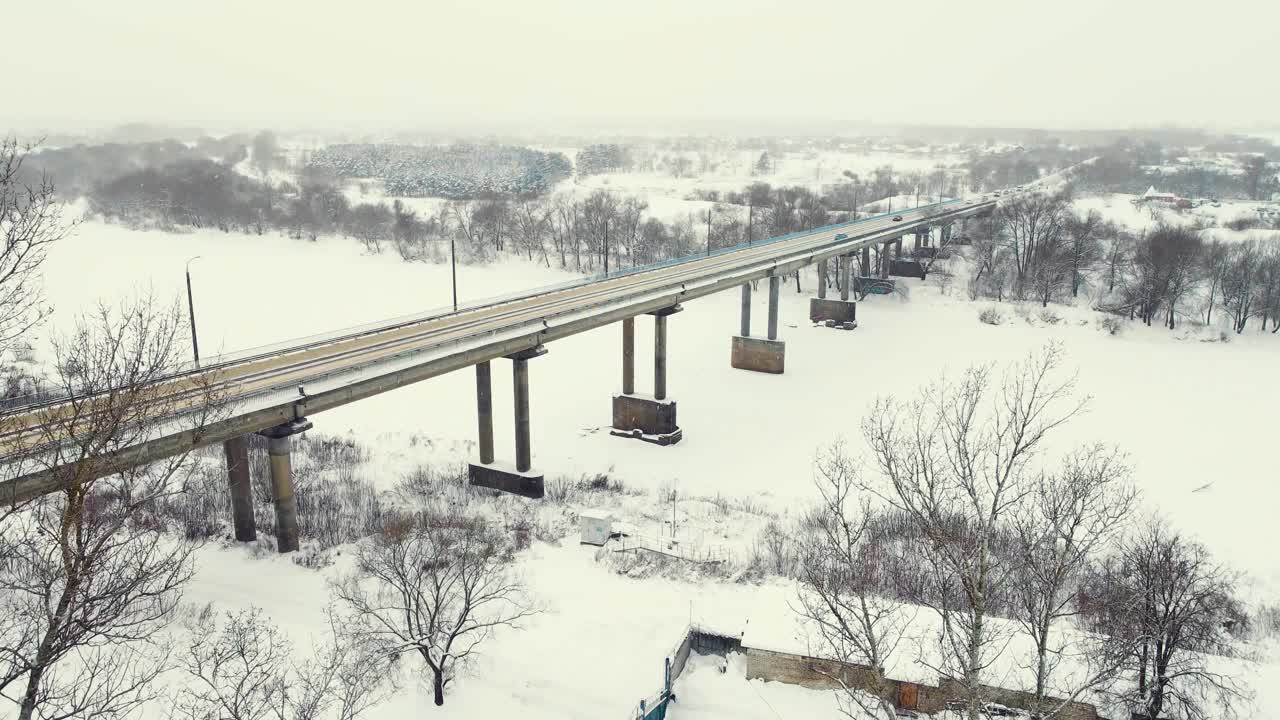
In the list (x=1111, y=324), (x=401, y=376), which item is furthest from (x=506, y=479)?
(x=1111, y=324)

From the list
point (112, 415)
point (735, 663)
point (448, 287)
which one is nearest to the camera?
point (112, 415)

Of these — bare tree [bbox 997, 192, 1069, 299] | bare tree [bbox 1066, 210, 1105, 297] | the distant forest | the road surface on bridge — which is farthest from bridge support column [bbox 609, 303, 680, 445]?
the distant forest

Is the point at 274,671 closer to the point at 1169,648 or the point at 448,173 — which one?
the point at 1169,648

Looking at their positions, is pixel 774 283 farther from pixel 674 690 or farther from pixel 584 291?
pixel 674 690

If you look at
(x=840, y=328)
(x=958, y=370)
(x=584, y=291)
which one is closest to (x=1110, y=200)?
(x=840, y=328)

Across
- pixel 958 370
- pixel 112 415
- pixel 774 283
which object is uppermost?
pixel 112 415

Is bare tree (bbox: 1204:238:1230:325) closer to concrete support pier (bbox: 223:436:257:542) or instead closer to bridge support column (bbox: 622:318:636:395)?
bridge support column (bbox: 622:318:636:395)
